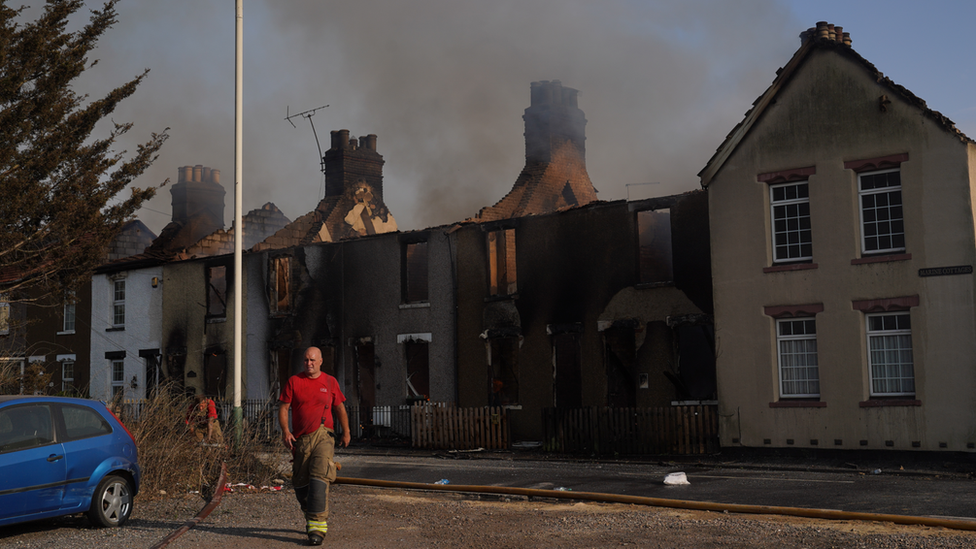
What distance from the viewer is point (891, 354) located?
59.3 feet

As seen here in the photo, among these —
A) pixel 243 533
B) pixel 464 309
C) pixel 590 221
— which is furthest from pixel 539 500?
pixel 464 309

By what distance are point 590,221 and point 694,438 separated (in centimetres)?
637

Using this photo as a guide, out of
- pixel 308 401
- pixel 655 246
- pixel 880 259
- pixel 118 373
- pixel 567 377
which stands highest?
pixel 655 246

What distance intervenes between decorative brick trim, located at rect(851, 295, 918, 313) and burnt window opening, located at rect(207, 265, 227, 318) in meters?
21.5

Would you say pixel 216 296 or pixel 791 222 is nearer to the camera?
pixel 791 222

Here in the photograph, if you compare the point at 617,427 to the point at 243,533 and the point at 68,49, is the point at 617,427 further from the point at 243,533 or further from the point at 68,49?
the point at 68,49

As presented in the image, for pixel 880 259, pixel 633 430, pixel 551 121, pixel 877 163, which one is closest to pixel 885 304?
pixel 880 259

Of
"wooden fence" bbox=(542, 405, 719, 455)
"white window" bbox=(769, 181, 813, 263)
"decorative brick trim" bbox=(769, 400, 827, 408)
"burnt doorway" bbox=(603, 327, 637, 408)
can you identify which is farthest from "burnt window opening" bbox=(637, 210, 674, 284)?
"decorative brick trim" bbox=(769, 400, 827, 408)

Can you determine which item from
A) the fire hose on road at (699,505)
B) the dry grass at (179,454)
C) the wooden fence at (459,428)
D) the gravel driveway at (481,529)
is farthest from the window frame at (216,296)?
the gravel driveway at (481,529)

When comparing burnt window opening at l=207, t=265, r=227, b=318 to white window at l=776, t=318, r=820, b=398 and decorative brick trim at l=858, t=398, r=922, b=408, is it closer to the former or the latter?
white window at l=776, t=318, r=820, b=398

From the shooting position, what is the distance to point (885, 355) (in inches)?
714

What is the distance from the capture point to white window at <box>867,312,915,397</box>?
17.9m

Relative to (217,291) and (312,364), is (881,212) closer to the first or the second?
(312,364)

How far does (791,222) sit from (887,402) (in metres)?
4.19
